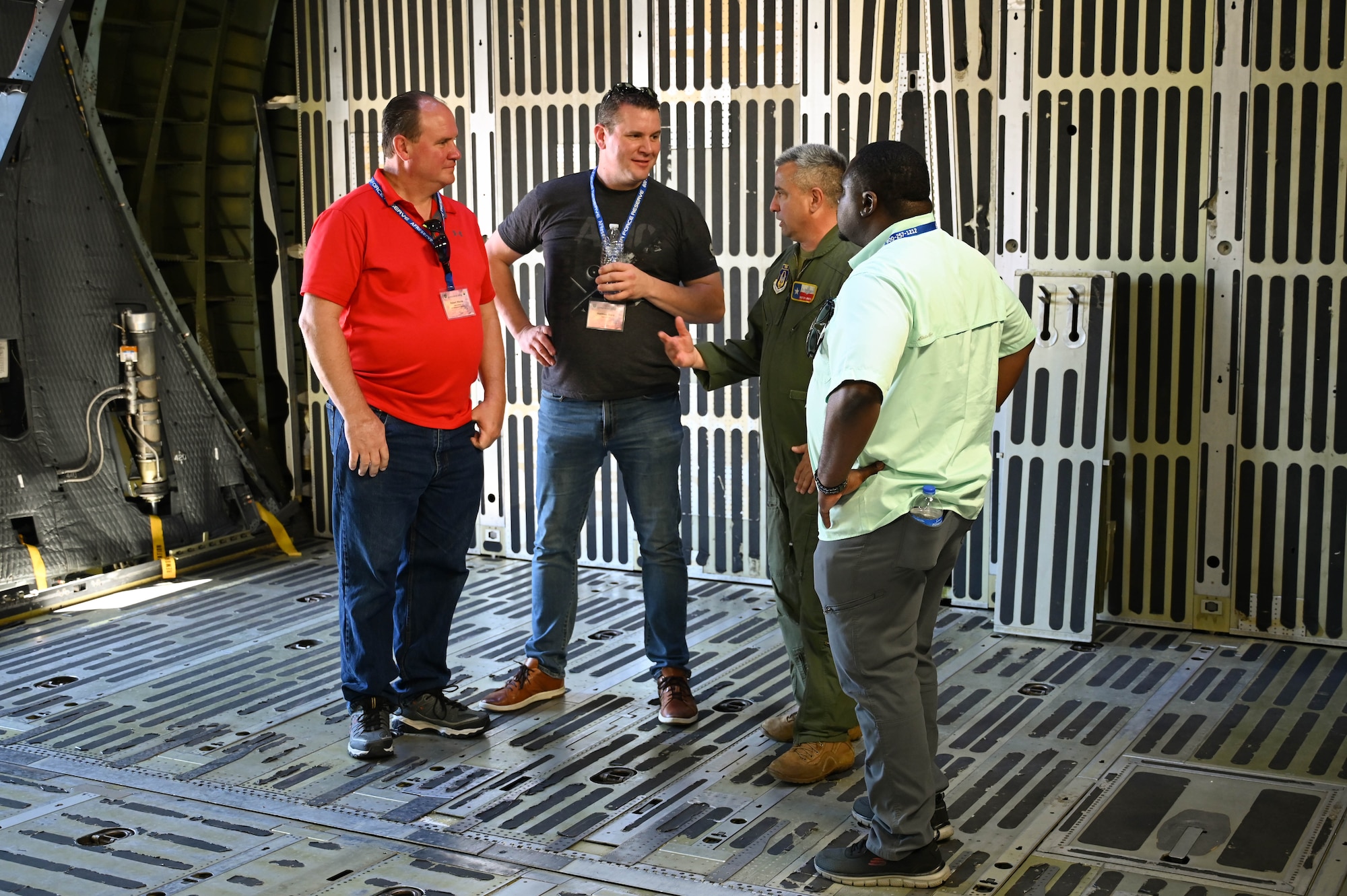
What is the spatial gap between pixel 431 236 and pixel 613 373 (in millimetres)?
791

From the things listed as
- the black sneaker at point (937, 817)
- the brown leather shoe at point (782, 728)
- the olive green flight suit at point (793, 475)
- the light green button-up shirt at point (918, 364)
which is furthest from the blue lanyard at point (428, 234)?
the black sneaker at point (937, 817)

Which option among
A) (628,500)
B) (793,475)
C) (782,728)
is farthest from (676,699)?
(793,475)

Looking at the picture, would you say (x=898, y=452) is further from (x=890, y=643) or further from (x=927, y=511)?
(x=890, y=643)

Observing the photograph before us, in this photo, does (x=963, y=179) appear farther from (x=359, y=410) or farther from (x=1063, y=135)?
(x=359, y=410)

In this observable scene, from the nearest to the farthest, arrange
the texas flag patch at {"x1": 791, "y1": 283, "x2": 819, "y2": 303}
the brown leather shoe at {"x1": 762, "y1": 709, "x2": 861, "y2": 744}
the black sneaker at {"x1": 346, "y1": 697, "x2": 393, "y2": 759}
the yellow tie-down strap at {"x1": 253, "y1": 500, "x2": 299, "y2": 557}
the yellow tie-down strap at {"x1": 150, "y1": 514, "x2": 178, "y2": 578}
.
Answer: the texas flag patch at {"x1": 791, "y1": 283, "x2": 819, "y2": 303}
the black sneaker at {"x1": 346, "y1": 697, "x2": 393, "y2": 759}
the brown leather shoe at {"x1": 762, "y1": 709, "x2": 861, "y2": 744}
the yellow tie-down strap at {"x1": 150, "y1": 514, "x2": 178, "y2": 578}
the yellow tie-down strap at {"x1": 253, "y1": 500, "x2": 299, "y2": 557}

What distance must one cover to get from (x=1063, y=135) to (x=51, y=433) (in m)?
4.78

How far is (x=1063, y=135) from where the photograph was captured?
19.2 feet

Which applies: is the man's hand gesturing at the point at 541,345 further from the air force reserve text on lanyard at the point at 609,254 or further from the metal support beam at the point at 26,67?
the metal support beam at the point at 26,67

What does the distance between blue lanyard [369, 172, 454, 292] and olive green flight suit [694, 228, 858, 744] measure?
0.90 metres

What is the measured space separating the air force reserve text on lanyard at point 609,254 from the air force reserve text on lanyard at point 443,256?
48 cm

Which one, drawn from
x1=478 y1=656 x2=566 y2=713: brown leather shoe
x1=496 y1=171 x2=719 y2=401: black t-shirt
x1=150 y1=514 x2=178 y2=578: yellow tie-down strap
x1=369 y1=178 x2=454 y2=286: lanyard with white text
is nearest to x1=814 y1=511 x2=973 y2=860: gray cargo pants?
x1=496 y1=171 x2=719 y2=401: black t-shirt

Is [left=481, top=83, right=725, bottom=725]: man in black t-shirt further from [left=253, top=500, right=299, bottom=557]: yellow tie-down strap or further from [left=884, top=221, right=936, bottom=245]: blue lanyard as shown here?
[left=253, top=500, right=299, bottom=557]: yellow tie-down strap

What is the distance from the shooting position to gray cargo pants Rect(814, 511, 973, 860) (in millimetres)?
3305

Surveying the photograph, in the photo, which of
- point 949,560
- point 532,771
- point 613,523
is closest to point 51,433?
point 613,523
